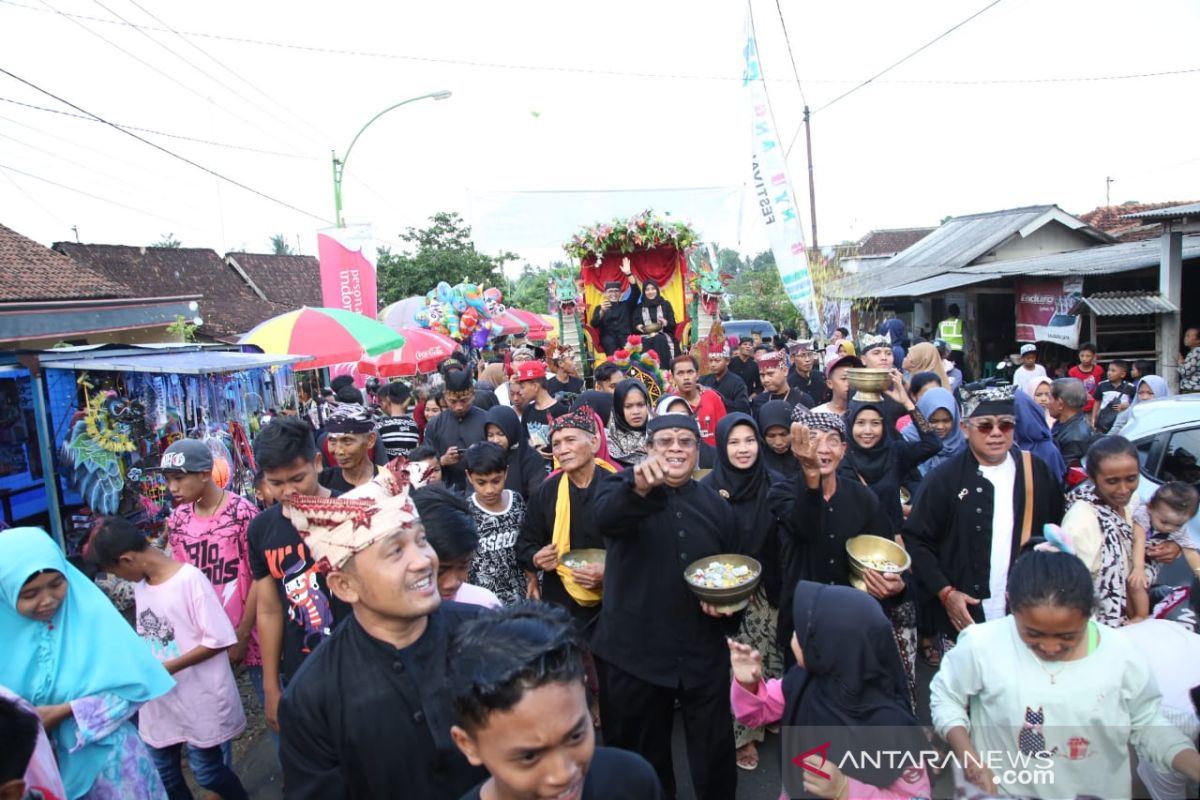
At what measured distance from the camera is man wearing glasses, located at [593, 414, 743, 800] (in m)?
3.13

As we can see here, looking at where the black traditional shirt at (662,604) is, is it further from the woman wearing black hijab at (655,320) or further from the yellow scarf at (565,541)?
the woman wearing black hijab at (655,320)

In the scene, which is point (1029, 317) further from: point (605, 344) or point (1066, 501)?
point (1066, 501)

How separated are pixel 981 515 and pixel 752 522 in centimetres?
111

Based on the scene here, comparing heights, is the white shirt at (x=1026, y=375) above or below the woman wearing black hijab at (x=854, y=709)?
above

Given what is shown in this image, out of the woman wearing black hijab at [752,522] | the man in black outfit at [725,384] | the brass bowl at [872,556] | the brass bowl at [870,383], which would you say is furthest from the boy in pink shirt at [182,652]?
the man in black outfit at [725,384]

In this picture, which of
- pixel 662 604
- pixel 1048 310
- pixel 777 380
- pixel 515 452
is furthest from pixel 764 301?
pixel 662 604

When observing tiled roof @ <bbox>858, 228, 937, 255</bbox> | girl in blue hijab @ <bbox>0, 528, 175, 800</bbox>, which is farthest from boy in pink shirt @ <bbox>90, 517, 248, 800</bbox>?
tiled roof @ <bbox>858, 228, 937, 255</bbox>

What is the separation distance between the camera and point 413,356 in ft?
38.9

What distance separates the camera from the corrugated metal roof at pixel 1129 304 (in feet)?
34.7

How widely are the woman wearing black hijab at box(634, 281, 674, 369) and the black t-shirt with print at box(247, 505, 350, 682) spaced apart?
7885 millimetres

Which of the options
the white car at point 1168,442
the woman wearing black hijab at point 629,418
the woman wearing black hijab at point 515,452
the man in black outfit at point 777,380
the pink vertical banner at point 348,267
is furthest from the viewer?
the pink vertical banner at point 348,267

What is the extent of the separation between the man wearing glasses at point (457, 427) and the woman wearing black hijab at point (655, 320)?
490 centimetres

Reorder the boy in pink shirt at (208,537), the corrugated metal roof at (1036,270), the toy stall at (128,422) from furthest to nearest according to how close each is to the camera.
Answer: the corrugated metal roof at (1036,270) < the toy stall at (128,422) < the boy in pink shirt at (208,537)

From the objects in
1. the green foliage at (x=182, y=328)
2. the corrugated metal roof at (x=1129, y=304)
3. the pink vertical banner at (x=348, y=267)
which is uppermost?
the pink vertical banner at (x=348, y=267)
